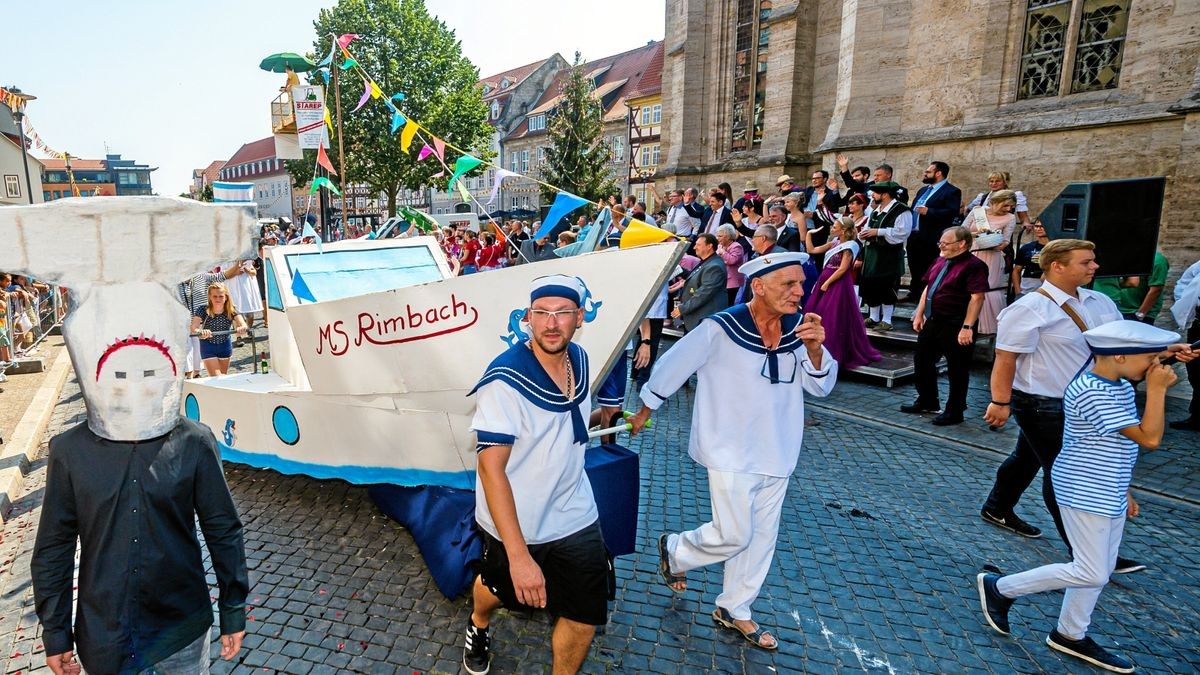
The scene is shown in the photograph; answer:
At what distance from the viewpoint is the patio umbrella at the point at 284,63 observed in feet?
32.8

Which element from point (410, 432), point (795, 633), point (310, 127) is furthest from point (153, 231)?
point (310, 127)

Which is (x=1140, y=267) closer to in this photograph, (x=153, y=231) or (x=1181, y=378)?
(x=1181, y=378)

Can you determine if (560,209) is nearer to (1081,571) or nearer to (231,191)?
(231,191)

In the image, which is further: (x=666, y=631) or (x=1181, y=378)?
(x=1181, y=378)

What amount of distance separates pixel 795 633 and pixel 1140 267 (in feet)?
13.4

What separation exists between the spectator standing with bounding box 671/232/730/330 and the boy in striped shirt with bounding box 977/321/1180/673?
4.29 m

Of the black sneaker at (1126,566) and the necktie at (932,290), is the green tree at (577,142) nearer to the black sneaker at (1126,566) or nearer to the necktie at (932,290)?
the necktie at (932,290)

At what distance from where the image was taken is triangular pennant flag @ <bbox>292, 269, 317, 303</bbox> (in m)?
4.95

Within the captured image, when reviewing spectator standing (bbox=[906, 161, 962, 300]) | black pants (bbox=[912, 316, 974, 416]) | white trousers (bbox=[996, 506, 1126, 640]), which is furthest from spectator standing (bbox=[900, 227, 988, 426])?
white trousers (bbox=[996, 506, 1126, 640])

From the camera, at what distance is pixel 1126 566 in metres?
3.94

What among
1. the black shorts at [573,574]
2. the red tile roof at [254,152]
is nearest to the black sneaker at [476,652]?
the black shorts at [573,574]

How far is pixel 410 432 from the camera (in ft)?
13.2

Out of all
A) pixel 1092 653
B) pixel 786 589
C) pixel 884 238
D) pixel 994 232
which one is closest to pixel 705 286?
pixel 884 238

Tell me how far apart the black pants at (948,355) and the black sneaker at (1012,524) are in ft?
7.37
